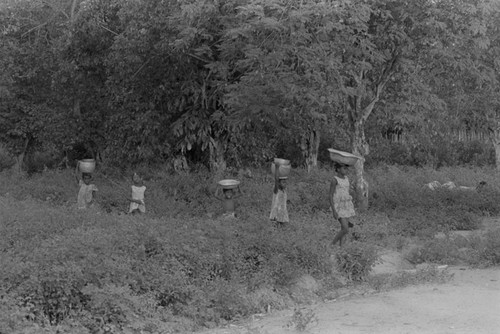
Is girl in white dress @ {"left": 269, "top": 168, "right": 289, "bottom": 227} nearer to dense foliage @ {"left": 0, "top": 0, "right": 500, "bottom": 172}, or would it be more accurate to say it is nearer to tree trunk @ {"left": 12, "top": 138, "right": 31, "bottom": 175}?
dense foliage @ {"left": 0, "top": 0, "right": 500, "bottom": 172}

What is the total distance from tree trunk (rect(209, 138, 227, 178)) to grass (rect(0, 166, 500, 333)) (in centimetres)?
356

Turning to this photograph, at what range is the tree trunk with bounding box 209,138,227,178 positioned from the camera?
17812 millimetres

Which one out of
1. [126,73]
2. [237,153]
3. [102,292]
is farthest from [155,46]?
[102,292]

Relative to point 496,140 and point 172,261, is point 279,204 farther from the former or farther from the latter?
point 496,140

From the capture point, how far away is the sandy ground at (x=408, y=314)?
675cm

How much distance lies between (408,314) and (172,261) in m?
2.62

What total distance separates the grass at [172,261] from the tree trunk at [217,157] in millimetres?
3559

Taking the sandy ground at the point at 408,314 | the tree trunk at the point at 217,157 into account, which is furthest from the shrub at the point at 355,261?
the tree trunk at the point at 217,157

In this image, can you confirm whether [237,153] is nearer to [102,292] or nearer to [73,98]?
[73,98]

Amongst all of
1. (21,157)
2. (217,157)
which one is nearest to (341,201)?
(217,157)

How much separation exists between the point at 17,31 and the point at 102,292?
16905mm

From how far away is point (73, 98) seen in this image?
21375 mm

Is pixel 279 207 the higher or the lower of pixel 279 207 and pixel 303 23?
the lower

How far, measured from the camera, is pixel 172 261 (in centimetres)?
780
